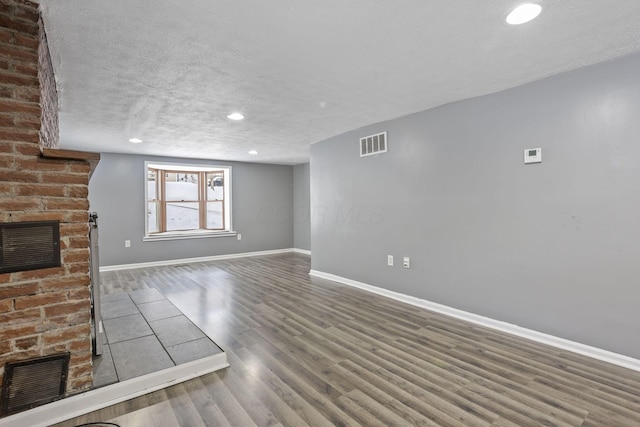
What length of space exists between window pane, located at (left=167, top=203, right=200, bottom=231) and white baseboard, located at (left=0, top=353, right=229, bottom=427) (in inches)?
205

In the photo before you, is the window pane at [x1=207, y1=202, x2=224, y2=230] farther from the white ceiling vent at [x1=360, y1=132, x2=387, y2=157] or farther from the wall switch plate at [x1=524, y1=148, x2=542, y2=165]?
the wall switch plate at [x1=524, y1=148, x2=542, y2=165]

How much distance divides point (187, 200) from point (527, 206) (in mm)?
6473

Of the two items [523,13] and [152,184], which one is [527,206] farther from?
[152,184]

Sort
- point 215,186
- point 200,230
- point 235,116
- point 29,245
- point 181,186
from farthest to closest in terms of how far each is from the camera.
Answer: point 215,186 → point 200,230 → point 181,186 → point 235,116 → point 29,245

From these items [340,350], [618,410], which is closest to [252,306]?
[340,350]

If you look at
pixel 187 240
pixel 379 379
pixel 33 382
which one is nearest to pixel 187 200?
pixel 187 240

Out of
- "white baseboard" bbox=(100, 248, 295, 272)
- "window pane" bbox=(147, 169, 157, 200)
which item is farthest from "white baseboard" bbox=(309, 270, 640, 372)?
"window pane" bbox=(147, 169, 157, 200)

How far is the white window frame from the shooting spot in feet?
20.2

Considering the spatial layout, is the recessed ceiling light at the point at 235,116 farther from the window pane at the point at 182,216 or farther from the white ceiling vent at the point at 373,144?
the window pane at the point at 182,216

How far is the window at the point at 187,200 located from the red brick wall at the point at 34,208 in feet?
16.0

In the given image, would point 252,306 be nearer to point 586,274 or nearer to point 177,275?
point 177,275

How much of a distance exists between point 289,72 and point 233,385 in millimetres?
2366

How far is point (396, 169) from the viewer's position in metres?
3.90

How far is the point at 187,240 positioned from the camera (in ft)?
21.8
